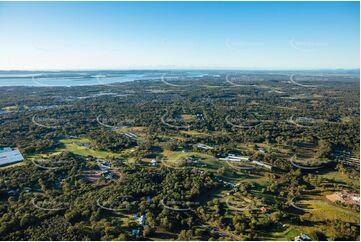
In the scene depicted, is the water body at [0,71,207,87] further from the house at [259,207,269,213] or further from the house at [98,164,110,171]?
the house at [259,207,269,213]

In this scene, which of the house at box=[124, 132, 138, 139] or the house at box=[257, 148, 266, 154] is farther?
the house at box=[124, 132, 138, 139]

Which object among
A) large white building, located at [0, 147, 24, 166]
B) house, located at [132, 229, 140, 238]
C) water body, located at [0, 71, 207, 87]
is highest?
water body, located at [0, 71, 207, 87]

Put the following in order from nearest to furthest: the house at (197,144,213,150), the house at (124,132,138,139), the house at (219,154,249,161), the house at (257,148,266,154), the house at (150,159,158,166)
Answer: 1. the house at (150,159,158,166)
2. the house at (219,154,249,161)
3. the house at (257,148,266,154)
4. the house at (197,144,213,150)
5. the house at (124,132,138,139)

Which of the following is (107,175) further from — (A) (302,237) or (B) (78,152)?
(A) (302,237)

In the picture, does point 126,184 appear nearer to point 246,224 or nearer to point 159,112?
point 246,224

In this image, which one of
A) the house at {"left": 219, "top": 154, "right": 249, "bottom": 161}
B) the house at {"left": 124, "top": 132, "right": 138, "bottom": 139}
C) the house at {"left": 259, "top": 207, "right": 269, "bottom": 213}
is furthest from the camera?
the house at {"left": 124, "top": 132, "right": 138, "bottom": 139}

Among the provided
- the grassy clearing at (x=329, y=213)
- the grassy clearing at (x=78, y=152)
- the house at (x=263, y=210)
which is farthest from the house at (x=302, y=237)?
the grassy clearing at (x=78, y=152)

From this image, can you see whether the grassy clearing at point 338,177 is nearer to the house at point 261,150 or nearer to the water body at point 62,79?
the house at point 261,150

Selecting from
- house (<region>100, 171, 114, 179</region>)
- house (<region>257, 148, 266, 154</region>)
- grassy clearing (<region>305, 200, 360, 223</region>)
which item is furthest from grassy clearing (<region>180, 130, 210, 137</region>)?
grassy clearing (<region>305, 200, 360, 223</region>)
